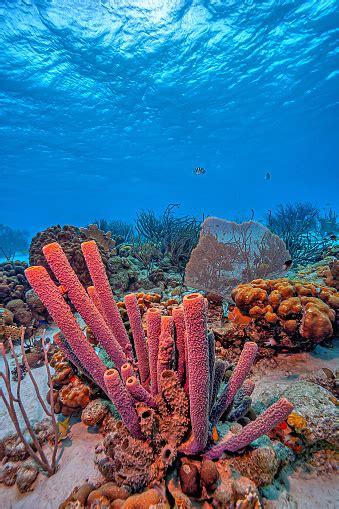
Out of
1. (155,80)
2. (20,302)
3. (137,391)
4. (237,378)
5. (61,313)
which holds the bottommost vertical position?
(237,378)

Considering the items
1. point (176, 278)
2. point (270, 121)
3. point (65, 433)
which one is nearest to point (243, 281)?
point (176, 278)

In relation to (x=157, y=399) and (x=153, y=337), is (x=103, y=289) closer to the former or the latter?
(x=153, y=337)

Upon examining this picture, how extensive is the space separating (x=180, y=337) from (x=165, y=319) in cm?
26

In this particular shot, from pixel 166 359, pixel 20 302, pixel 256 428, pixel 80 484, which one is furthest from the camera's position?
pixel 20 302

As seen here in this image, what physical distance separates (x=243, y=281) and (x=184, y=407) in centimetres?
378

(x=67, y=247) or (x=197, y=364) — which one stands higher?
(x=67, y=247)

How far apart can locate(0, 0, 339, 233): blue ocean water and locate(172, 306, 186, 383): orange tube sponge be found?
38.9ft

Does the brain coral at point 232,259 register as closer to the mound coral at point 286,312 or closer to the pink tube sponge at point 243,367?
the mound coral at point 286,312

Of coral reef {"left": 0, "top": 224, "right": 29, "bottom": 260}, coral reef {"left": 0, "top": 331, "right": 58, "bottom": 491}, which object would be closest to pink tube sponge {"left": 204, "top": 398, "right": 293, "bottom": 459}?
coral reef {"left": 0, "top": 331, "right": 58, "bottom": 491}

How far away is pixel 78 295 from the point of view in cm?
197

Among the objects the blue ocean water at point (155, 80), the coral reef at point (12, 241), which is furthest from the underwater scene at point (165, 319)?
the coral reef at point (12, 241)

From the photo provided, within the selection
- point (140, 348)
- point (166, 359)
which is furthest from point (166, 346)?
point (140, 348)

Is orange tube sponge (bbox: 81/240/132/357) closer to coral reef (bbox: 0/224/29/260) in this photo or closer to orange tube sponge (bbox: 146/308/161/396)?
orange tube sponge (bbox: 146/308/161/396)

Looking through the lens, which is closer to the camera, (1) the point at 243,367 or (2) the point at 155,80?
(1) the point at 243,367
